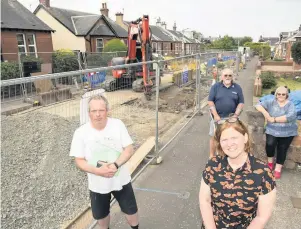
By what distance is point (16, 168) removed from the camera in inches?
179

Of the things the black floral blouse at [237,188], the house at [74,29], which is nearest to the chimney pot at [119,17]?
the house at [74,29]

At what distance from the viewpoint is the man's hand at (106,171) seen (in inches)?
96.3

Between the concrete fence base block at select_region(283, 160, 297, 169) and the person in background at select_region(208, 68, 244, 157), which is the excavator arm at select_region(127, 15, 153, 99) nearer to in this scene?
the person in background at select_region(208, 68, 244, 157)

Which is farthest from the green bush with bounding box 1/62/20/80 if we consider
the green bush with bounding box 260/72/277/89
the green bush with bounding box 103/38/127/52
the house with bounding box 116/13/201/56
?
the house with bounding box 116/13/201/56

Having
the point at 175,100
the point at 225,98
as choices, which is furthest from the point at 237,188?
the point at 175,100

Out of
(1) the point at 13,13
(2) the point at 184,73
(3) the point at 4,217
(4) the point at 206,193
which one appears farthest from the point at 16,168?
(1) the point at 13,13

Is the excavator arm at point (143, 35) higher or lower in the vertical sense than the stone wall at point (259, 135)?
higher

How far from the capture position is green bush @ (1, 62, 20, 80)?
552 inches

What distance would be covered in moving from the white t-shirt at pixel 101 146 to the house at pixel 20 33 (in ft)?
52.6

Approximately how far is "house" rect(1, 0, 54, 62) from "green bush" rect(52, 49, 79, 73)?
895 mm

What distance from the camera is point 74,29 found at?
25.4 meters

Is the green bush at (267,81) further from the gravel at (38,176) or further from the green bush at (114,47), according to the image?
the green bush at (114,47)

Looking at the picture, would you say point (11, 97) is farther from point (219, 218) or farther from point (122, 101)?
point (219, 218)

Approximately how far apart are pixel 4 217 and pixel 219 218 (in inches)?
113
